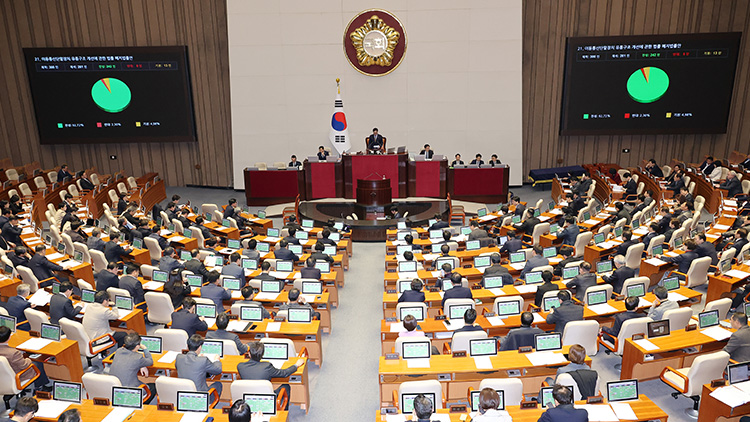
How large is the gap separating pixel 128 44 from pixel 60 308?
52.5 ft

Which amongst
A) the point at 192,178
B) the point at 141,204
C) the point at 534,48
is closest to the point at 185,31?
the point at 192,178

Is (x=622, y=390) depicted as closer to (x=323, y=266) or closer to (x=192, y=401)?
(x=192, y=401)

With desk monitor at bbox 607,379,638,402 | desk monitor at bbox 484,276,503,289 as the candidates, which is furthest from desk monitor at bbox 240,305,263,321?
desk monitor at bbox 607,379,638,402

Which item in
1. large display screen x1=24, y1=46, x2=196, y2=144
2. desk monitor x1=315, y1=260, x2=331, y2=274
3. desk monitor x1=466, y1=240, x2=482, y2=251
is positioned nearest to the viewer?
desk monitor x1=315, y1=260, x2=331, y2=274

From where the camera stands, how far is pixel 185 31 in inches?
828

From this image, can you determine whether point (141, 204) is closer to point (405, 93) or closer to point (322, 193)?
point (322, 193)

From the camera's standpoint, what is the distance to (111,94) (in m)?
21.2

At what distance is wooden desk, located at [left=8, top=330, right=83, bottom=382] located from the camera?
7.42 meters

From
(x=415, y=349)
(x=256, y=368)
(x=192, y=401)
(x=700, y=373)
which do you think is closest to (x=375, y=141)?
(x=415, y=349)

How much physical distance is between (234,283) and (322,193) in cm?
965

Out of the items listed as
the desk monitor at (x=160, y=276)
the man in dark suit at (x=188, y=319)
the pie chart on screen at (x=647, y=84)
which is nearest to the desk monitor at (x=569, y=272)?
the man in dark suit at (x=188, y=319)

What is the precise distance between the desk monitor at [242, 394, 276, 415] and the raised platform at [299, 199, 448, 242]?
30.0 feet

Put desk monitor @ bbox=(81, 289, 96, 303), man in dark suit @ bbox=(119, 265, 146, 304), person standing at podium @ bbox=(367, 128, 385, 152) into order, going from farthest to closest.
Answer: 1. person standing at podium @ bbox=(367, 128, 385, 152)
2. man in dark suit @ bbox=(119, 265, 146, 304)
3. desk monitor @ bbox=(81, 289, 96, 303)

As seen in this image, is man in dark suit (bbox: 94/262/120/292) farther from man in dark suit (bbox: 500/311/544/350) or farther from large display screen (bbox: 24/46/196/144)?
large display screen (bbox: 24/46/196/144)
